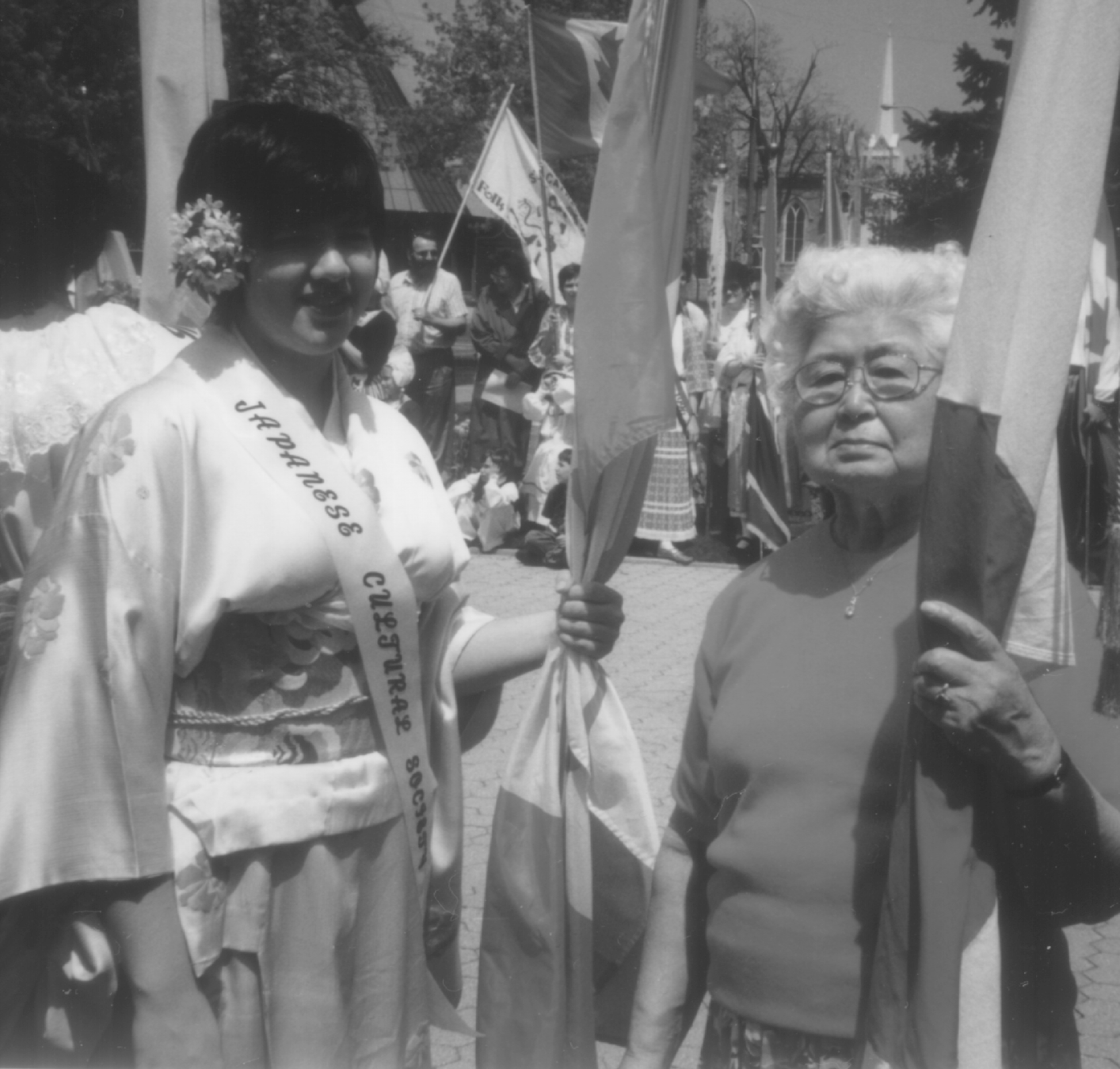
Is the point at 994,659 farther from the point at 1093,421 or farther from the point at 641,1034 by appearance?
the point at 1093,421

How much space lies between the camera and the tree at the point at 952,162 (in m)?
17.3

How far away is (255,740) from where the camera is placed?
6.31ft

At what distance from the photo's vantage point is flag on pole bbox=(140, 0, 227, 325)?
249 centimetres

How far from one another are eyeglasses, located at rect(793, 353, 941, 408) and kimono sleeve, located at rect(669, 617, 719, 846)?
378 millimetres

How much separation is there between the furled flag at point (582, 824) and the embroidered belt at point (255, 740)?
1.07ft

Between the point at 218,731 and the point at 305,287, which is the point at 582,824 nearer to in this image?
the point at 218,731

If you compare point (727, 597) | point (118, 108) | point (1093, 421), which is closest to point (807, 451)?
point (727, 597)

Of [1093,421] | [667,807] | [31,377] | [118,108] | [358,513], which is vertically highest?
[118,108]

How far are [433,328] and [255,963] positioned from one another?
366 inches

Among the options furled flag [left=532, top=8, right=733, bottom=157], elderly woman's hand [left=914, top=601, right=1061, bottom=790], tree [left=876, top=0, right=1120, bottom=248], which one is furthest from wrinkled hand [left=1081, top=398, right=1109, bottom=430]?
tree [left=876, top=0, right=1120, bottom=248]

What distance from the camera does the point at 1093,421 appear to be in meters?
7.00

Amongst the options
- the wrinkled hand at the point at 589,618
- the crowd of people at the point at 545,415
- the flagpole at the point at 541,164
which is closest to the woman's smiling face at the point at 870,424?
the wrinkled hand at the point at 589,618

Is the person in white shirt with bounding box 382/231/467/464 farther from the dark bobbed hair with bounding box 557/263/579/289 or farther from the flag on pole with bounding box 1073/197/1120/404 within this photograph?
the flag on pole with bounding box 1073/197/1120/404

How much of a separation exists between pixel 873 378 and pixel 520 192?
8.39 metres
